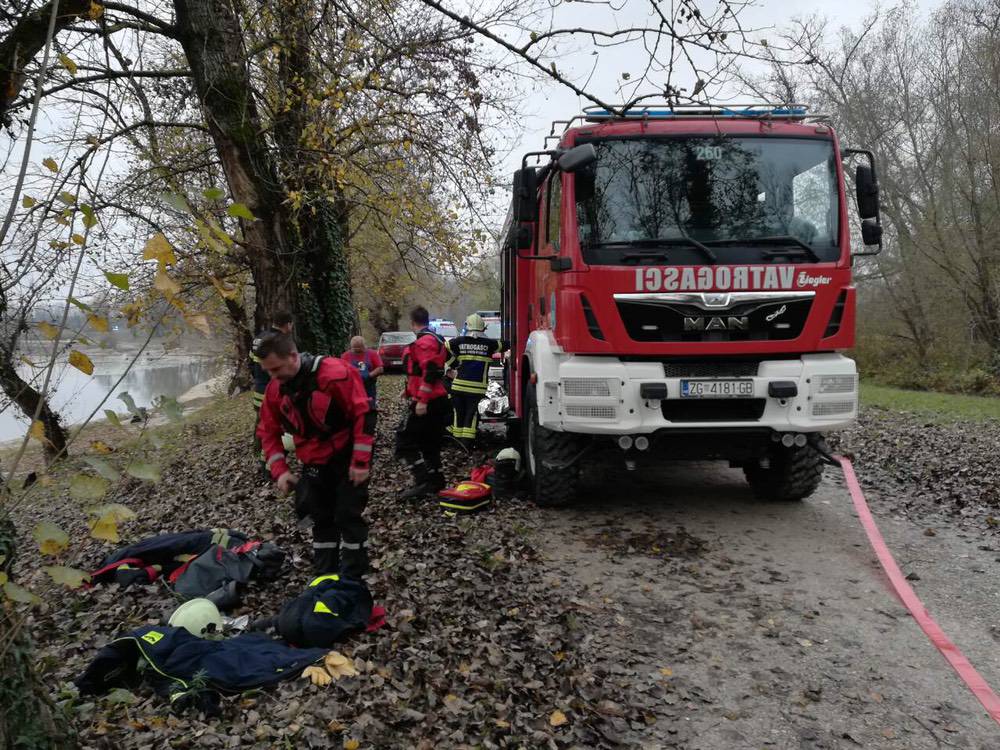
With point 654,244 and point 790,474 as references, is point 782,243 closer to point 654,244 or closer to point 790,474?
point 654,244

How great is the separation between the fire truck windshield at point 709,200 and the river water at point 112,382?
3572 millimetres

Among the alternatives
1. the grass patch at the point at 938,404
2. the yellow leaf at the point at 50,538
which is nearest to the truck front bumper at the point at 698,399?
the yellow leaf at the point at 50,538

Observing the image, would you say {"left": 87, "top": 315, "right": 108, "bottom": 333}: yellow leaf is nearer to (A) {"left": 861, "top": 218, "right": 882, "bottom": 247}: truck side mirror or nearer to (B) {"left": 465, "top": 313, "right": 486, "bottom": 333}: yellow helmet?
(A) {"left": 861, "top": 218, "right": 882, "bottom": 247}: truck side mirror

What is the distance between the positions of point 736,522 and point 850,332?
6.13 ft

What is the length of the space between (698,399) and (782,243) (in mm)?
1413

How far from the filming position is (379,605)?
15.2 ft

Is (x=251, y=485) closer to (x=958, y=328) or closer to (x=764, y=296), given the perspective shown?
(x=764, y=296)

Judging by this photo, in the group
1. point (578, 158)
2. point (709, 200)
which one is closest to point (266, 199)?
point (578, 158)

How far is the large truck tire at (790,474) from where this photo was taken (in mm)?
6555

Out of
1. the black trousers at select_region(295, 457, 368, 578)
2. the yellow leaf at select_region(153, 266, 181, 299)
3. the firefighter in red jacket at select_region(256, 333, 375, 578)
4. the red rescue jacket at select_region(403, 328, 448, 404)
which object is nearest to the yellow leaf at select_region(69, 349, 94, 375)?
the yellow leaf at select_region(153, 266, 181, 299)

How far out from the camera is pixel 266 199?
8805mm

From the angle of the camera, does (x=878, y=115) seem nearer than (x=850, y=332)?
No

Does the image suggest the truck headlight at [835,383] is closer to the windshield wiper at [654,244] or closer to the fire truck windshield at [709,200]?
the fire truck windshield at [709,200]

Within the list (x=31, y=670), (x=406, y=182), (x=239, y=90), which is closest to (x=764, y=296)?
(x=31, y=670)
